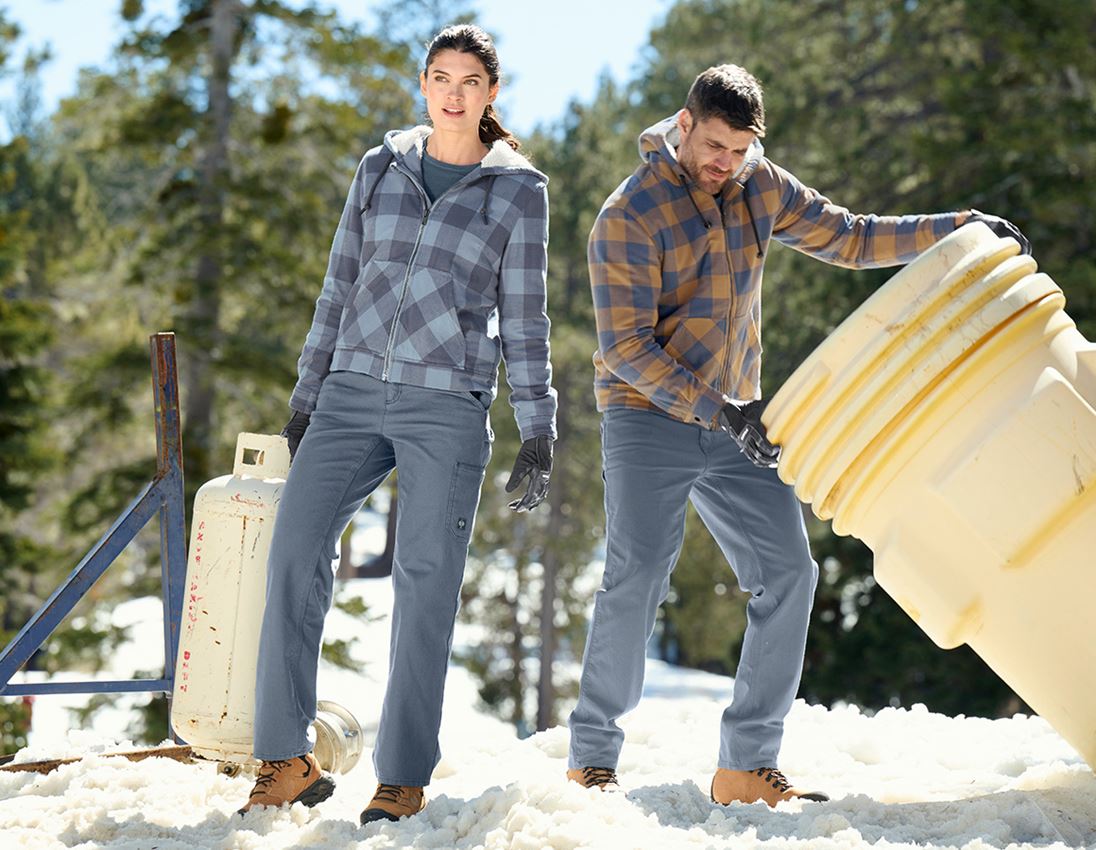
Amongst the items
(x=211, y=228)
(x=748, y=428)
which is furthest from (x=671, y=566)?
(x=211, y=228)

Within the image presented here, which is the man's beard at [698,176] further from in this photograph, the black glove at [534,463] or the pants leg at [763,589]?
the black glove at [534,463]

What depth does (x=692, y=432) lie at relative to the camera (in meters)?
3.62

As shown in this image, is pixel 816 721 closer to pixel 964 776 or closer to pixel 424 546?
A: pixel 964 776

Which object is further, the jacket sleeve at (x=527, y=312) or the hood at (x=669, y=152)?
the hood at (x=669, y=152)

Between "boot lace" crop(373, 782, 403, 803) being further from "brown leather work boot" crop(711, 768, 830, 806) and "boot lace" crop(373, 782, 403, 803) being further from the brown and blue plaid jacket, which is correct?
the brown and blue plaid jacket

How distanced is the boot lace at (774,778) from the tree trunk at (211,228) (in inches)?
380

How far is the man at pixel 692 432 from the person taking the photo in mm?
3564

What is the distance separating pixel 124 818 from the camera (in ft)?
10.9

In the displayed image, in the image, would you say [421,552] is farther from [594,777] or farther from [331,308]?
[594,777]

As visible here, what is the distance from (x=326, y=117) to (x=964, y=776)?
11.2 metres

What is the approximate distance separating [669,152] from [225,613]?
172cm

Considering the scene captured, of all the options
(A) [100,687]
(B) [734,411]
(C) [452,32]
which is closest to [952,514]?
(B) [734,411]

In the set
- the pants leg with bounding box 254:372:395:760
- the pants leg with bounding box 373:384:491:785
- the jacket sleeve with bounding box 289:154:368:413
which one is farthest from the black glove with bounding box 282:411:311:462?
the pants leg with bounding box 373:384:491:785

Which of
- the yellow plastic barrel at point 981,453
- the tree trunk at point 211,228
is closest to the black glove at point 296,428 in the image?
the yellow plastic barrel at point 981,453
